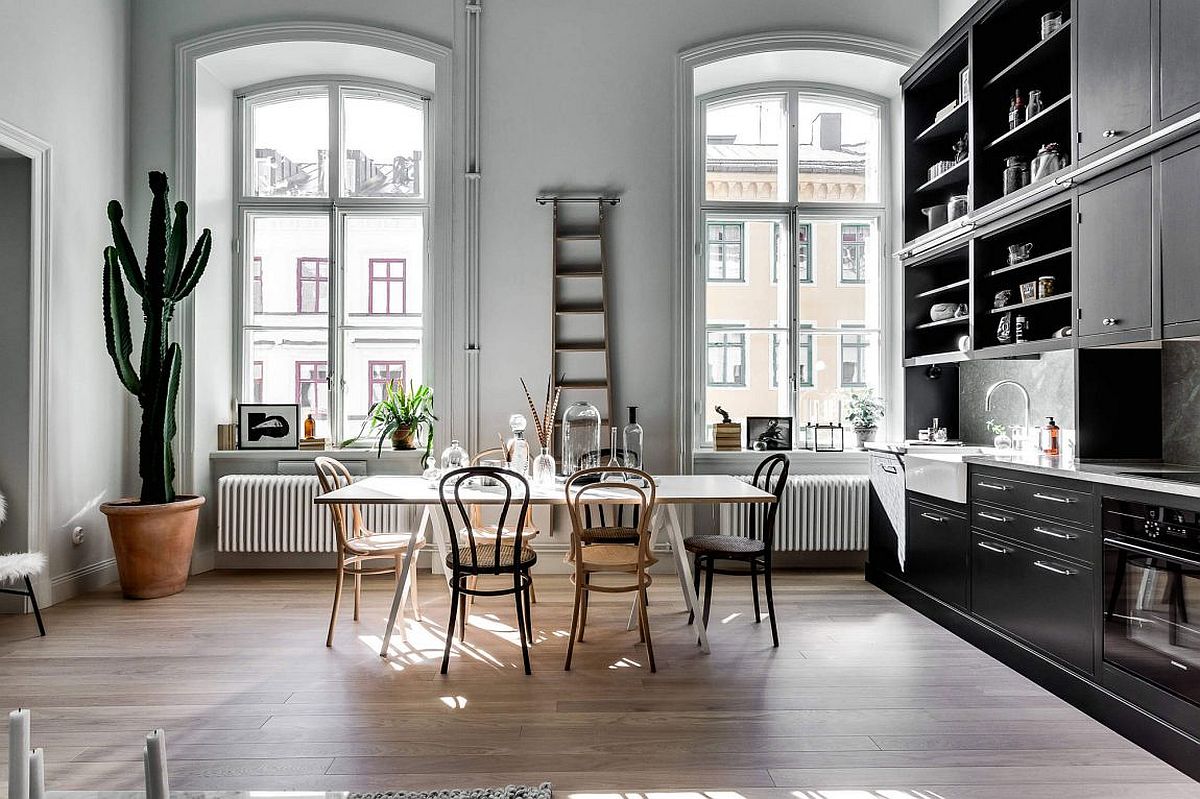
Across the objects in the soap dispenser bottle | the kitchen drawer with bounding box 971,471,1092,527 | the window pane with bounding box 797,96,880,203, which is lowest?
the kitchen drawer with bounding box 971,471,1092,527

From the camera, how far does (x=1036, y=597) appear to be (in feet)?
11.0

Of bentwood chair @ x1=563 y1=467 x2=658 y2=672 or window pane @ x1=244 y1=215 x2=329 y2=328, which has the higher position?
window pane @ x1=244 y1=215 x2=329 y2=328

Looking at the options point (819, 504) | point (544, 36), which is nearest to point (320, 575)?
point (819, 504)

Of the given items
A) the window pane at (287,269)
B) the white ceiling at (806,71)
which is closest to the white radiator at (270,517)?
the window pane at (287,269)

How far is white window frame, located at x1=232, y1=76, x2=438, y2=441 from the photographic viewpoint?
5.70m

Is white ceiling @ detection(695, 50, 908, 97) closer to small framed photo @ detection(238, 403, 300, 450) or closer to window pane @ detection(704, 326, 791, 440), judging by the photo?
window pane @ detection(704, 326, 791, 440)

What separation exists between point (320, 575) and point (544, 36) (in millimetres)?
4176

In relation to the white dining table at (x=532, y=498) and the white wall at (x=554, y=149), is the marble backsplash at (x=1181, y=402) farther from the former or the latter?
the white wall at (x=554, y=149)

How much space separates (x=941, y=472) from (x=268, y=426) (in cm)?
455

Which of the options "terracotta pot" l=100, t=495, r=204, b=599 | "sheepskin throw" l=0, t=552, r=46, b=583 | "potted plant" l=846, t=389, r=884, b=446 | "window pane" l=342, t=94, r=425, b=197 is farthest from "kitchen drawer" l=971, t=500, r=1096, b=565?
"sheepskin throw" l=0, t=552, r=46, b=583

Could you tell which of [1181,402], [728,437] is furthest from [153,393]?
[1181,402]

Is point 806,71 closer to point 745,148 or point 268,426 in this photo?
point 745,148

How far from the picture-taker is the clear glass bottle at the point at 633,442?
16.2 feet

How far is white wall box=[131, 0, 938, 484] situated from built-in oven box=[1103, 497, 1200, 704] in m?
2.92
